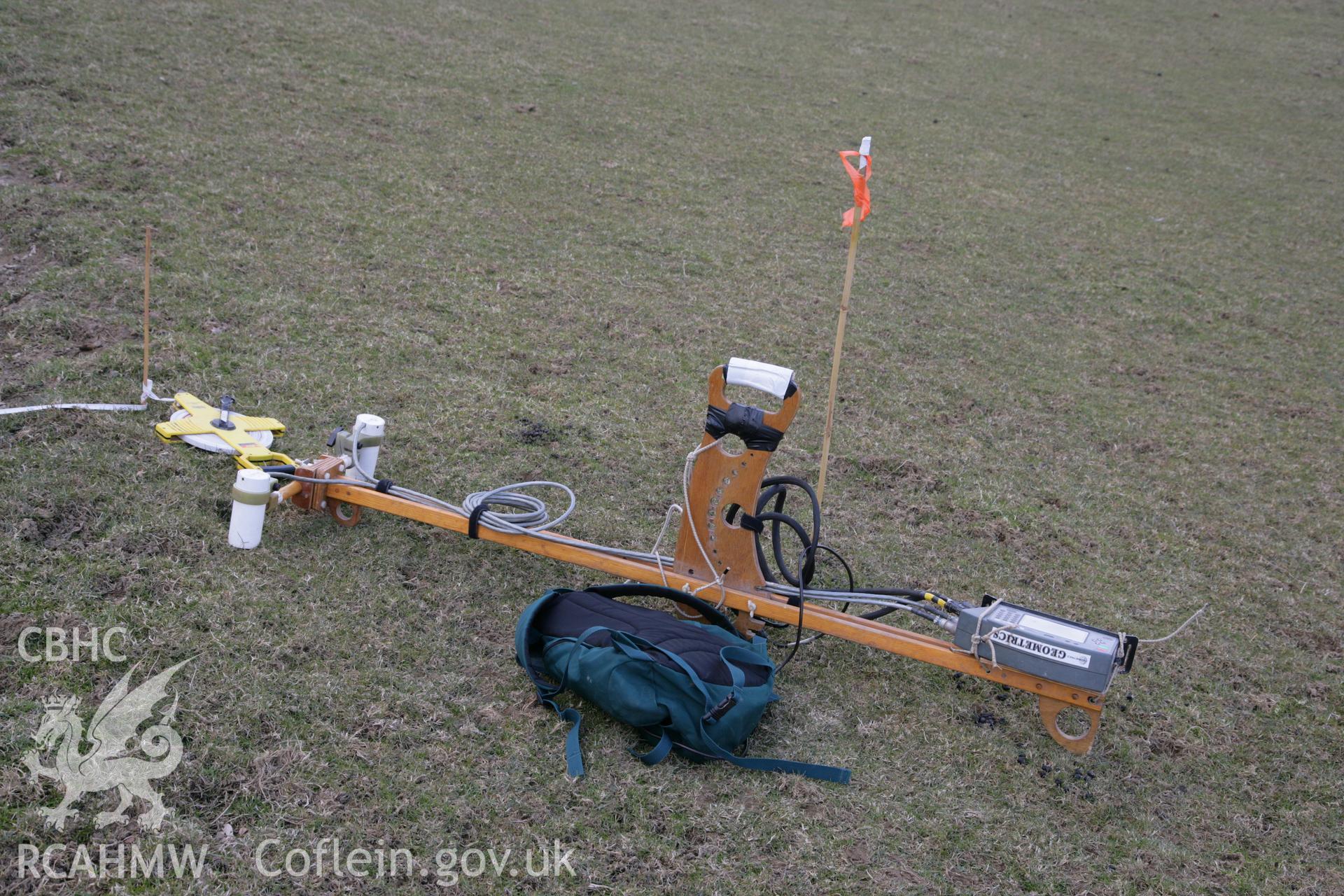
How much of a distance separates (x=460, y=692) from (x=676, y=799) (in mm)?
766

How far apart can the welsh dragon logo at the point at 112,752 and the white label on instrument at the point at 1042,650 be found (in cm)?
247

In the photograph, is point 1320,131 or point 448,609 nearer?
point 448,609

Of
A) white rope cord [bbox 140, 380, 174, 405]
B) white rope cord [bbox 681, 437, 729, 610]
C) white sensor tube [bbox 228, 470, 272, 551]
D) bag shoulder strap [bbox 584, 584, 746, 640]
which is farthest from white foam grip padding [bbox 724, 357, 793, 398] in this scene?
white rope cord [bbox 140, 380, 174, 405]

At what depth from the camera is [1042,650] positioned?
10.4 ft

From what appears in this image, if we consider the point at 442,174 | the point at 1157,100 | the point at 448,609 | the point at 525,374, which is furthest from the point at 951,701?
the point at 1157,100

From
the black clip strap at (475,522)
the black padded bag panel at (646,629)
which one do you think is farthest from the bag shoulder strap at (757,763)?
the black clip strap at (475,522)

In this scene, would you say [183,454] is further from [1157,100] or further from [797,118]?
[1157,100]

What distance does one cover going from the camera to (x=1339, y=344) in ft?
25.2

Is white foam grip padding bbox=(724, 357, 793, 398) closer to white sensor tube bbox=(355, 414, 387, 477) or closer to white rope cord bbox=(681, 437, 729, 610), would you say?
white rope cord bbox=(681, 437, 729, 610)

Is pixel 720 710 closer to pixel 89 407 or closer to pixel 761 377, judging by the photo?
pixel 761 377

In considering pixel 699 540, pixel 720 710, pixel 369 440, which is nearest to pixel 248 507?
pixel 369 440

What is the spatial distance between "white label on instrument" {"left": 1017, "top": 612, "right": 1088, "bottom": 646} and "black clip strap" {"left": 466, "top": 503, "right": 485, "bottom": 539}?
6.18 ft

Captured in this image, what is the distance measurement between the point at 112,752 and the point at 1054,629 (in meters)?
2.82

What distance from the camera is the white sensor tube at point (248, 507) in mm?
3400
